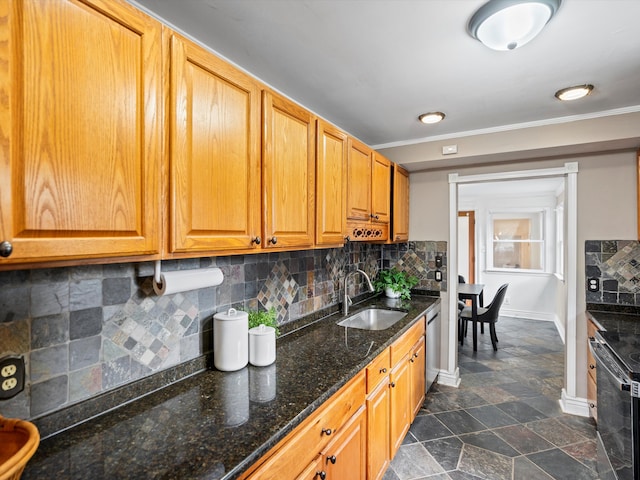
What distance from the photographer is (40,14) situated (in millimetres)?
755

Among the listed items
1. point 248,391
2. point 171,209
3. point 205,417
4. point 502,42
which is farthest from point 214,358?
point 502,42

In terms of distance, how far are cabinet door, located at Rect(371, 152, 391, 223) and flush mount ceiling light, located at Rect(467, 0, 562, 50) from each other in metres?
1.21

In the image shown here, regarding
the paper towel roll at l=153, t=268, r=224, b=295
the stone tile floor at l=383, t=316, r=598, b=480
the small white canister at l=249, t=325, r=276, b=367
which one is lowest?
the stone tile floor at l=383, t=316, r=598, b=480

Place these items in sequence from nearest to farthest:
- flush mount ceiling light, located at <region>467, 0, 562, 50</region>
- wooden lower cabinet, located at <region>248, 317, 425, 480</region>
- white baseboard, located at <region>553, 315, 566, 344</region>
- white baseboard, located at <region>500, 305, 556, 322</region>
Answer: wooden lower cabinet, located at <region>248, 317, 425, 480</region> → flush mount ceiling light, located at <region>467, 0, 562, 50</region> → white baseboard, located at <region>553, 315, 566, 344</region> → white baseboard, located at <region>500, 305, 556, 322</region>

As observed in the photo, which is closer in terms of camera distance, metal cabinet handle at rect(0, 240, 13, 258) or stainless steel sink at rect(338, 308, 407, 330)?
metal cabinet handle at rect(0, 240, 13, 258)

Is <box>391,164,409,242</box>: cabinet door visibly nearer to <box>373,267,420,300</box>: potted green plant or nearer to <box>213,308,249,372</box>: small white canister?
<box>373,267,420,300</box>: potted green plant

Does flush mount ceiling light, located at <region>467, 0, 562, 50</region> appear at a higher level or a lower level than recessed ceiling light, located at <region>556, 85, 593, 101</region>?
lower

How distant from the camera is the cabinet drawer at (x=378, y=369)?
5.73 ft

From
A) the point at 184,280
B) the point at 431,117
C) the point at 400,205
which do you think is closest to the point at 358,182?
the point at 431,117

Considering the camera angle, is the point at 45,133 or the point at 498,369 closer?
the point at 45,133

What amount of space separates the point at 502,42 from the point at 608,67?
0.83 m

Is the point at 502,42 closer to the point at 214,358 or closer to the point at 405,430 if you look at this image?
the point at 214,358

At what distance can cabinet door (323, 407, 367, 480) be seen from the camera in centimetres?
139

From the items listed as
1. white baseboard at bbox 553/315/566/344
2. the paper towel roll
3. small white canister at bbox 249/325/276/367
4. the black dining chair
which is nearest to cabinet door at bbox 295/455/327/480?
small white canister at bbox 249/325/276/367
